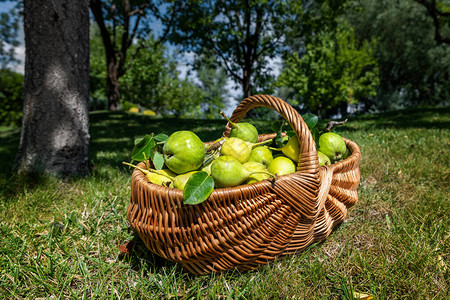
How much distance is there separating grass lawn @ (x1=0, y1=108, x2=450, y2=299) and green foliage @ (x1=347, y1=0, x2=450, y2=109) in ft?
79.3

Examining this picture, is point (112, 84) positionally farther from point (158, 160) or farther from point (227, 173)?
point (227, 173)

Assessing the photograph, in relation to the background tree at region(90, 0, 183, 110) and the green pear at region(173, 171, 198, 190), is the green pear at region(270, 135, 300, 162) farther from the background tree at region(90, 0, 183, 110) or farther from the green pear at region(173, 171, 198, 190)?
the background tree at region(90, 0, 183, 110)

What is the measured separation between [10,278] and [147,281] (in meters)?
0.83

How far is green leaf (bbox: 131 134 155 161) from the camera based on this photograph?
169cm

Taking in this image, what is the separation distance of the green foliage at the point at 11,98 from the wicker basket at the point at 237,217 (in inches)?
727

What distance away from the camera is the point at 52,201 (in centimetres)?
236

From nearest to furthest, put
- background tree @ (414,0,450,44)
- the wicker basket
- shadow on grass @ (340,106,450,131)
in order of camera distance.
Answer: the wicker basket, shadow on grass @ (340,106,450,131), background tree @ (414,0,450,44)

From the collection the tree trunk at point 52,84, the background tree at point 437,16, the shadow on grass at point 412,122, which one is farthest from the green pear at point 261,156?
the background tree at point 437,16

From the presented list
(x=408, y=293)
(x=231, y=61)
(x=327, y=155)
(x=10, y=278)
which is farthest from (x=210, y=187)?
(x=231, y=61)

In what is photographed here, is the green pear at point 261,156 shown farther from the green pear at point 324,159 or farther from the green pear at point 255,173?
the green pear at point 324,159

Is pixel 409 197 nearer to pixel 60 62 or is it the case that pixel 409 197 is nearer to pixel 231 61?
pixel 60 62

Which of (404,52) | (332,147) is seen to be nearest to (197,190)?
(332,147)

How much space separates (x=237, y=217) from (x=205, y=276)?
476mm

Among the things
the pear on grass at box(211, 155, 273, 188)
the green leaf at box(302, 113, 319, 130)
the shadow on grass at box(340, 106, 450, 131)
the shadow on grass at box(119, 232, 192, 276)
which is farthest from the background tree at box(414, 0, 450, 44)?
the shadow on grass at box(119, 232, 192, 276)
